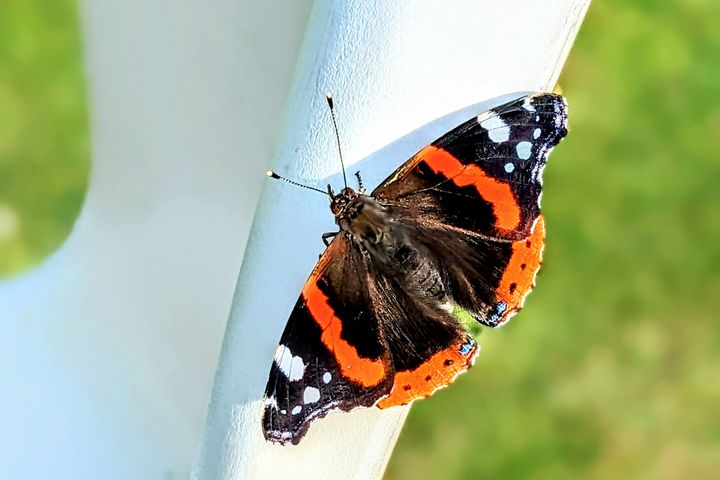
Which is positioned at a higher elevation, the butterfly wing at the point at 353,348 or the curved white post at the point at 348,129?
the curved white post at the point at 348,129

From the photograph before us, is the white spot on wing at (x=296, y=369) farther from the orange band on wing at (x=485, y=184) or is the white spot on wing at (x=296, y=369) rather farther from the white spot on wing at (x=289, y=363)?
the orange band on wing at (x=485, y=184)

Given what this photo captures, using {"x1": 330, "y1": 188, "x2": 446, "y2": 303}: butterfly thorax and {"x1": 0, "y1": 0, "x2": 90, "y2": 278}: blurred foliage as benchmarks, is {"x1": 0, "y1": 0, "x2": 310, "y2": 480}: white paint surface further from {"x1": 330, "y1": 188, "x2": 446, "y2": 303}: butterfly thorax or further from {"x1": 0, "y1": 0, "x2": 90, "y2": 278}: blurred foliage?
{"x1": 330, "y1": 188, "x2": 446, "y2": 303}: butterfly thorax

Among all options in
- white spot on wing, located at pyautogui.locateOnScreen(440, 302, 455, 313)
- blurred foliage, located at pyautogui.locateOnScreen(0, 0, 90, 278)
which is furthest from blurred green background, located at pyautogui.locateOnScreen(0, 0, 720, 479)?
blurred foliage, located at pyautogui.locateOnScreen(0, 0, 90, 278)

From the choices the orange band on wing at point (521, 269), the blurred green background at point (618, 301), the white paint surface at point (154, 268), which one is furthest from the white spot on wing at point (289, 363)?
the blurred green background at point (618, 301)

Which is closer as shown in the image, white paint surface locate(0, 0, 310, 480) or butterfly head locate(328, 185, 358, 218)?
butterfly head locate(328, 185, 358, 218)

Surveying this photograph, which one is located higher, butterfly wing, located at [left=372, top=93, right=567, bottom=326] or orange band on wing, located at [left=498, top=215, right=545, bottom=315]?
butterfly wing, located at [left=372, top=93, right=567, bottom=326]

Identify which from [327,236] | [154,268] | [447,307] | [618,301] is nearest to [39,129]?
[154,268]

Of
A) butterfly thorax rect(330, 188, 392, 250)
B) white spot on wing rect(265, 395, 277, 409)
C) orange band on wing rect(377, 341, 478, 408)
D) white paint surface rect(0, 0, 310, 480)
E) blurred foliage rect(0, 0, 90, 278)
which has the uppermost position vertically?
blurred foliage rect(0, 0, 90, 278)

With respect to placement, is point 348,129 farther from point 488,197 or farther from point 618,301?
point 618,301
